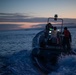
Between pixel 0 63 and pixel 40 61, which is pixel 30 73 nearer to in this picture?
pixel 40 61

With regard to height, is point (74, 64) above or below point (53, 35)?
below

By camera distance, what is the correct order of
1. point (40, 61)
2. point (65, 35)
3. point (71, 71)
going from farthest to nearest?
point (65, 35), point (40, 61), point (71, 71)

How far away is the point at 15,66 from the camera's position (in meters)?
17.8

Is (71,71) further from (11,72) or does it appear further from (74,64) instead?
(11,72)

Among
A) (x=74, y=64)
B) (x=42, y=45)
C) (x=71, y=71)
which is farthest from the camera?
(x=42, y=45)

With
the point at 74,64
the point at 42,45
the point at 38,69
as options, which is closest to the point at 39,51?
the point at 42,45

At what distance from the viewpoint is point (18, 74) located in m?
15.6

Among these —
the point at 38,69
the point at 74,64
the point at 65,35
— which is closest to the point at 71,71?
the point at 74,64

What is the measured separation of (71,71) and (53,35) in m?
4.59

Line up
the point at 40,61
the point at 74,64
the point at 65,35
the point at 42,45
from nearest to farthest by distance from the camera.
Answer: the point at 74,64, the point at 40,61, the point at 42,45, the point at 65,35

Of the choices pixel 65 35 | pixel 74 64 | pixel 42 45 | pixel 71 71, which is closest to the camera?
pixel 71 71

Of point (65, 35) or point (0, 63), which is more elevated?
Result: point (65, 35)

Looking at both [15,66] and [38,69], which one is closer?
[38,69]

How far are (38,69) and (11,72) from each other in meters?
1.58
